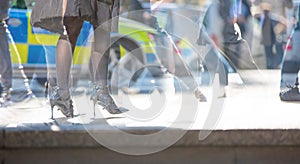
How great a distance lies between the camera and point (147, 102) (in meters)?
4.55

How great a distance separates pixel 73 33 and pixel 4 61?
1.83 metres

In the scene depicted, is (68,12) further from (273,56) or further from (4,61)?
(273,56)

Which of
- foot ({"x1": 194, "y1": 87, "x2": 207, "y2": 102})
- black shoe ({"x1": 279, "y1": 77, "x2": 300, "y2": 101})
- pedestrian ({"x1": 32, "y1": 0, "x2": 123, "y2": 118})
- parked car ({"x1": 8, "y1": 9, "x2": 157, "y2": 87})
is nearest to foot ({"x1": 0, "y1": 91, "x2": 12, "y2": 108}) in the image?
parked car ({"x1": 8, "y1": 9, "x2": 157, "y2": 87})

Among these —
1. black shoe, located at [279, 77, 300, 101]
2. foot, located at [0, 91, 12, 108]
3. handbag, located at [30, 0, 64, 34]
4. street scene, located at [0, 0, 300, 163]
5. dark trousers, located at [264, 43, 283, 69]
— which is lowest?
dark trousers, located at [264, 43, 283, 69]

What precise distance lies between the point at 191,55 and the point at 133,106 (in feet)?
5.18

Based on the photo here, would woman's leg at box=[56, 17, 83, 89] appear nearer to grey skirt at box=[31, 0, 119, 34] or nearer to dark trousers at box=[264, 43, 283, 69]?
grey skirt at box=[31, 0, 119, 34]

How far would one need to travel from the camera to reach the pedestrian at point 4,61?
5.46 m

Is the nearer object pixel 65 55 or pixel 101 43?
pixel 65 55

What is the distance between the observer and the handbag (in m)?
3.75

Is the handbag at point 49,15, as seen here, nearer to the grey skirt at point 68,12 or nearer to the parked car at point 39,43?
the grey skirt at point 68,12

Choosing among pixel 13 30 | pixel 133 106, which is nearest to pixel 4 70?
pixel 133 106

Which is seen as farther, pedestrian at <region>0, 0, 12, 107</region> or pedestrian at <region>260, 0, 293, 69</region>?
pedestrian at <region>260, 0, 293, 69</region>

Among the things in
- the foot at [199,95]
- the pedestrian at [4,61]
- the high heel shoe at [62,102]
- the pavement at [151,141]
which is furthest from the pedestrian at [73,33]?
the pedestrian at [4,61]

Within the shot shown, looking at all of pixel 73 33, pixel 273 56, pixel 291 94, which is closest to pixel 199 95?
pixel 291 94
